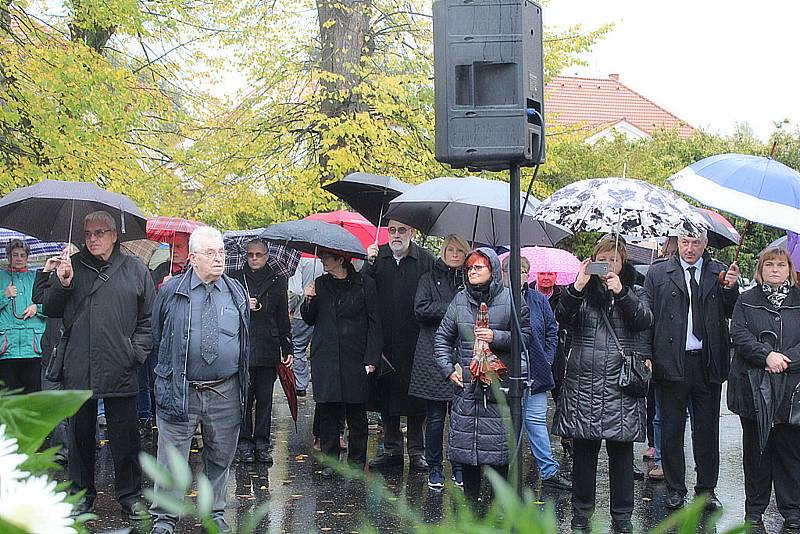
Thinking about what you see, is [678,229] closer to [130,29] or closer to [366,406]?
[366,406]

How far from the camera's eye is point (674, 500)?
7254 mm

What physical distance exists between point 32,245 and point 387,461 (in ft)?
12.9

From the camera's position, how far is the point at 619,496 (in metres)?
6.62

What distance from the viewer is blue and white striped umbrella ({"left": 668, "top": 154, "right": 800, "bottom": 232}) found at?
21.0ft

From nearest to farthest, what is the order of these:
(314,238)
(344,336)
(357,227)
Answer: (314,238), (344,336), (357,227)

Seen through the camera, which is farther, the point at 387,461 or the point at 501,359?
the point at 387,461

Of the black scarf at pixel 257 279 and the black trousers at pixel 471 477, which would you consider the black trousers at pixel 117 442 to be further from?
the black scarf at pixel 257 279

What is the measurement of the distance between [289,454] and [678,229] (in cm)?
448

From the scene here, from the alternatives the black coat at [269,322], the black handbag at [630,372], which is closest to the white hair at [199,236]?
the black handbag at [630,372]

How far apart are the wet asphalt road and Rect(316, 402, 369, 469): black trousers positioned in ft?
0.84

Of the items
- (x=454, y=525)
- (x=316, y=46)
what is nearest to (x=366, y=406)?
(x=454, y=525)

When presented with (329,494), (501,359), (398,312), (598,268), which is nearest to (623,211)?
(598,268)

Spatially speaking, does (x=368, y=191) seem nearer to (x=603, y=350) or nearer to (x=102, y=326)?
(x=102, y=326)

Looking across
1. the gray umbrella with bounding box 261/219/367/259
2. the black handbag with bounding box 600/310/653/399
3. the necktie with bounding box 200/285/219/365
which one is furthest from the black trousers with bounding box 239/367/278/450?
the black handbag with bounding box 600/310/653/399
